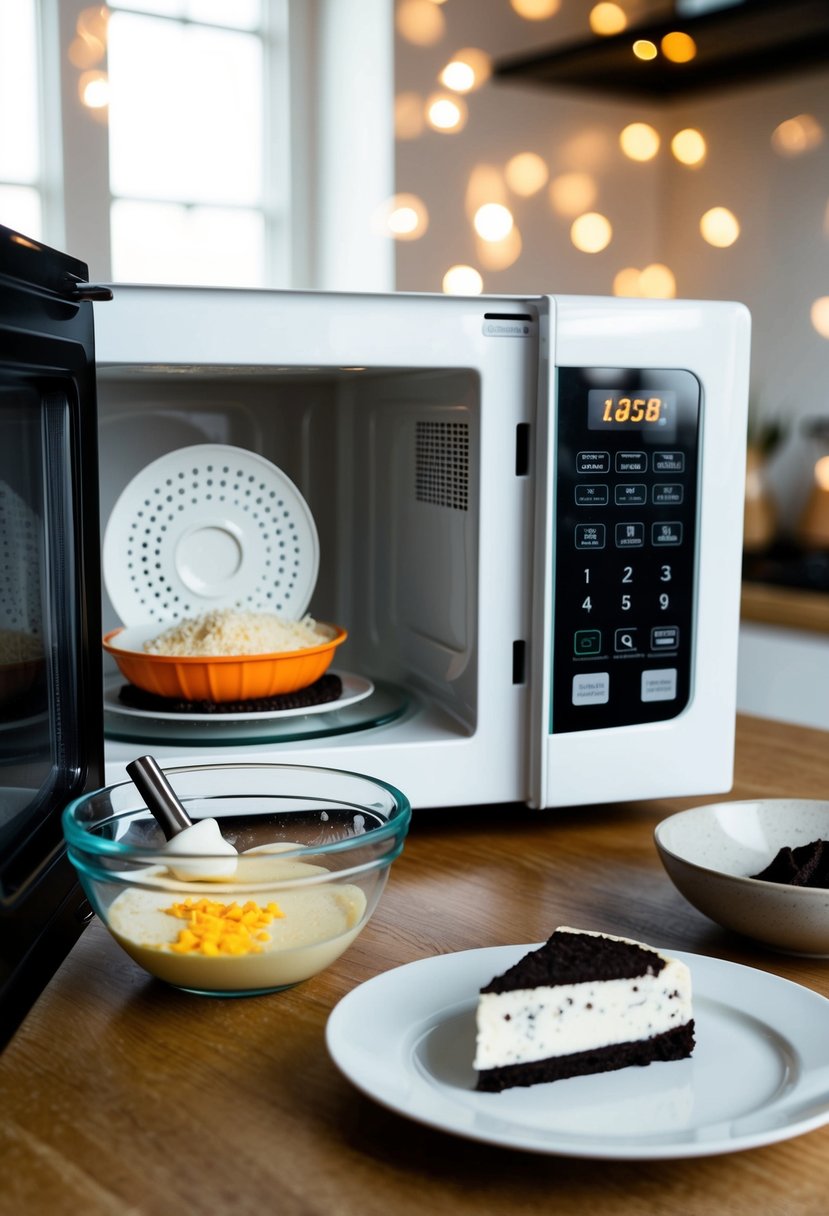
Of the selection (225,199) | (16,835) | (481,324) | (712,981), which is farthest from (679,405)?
(225,199)

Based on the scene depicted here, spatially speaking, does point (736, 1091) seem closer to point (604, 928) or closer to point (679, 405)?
point (604, 928)

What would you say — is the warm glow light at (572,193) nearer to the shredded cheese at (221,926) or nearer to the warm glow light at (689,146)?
the warm glow light at (689,146)

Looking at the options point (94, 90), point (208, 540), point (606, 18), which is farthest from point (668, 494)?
point (606, 18)

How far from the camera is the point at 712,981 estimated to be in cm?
57

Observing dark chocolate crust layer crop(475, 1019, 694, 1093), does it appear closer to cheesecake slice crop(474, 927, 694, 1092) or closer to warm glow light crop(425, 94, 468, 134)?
cheesecake slice crop(474, 927, 694, 1092)

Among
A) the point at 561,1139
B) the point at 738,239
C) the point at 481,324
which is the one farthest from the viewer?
the point at 738,239

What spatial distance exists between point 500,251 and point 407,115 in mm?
371

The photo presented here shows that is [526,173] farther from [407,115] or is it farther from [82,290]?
[82,290]

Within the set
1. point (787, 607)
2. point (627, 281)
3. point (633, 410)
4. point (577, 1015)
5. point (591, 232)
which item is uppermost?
point (591, 232)

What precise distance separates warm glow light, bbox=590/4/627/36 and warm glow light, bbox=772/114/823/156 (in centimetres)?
54

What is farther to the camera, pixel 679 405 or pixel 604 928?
pixel 679 405

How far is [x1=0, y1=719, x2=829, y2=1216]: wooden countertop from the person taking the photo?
0.43 meters

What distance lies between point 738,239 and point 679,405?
2300mm

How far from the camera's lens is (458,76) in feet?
8.96
